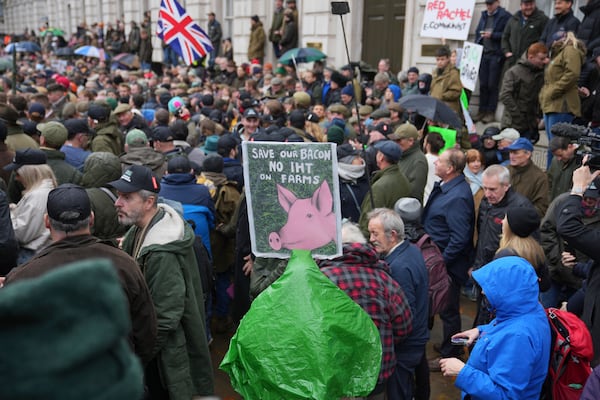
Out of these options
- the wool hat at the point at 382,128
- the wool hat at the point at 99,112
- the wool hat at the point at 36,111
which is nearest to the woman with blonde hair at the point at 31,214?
the wool hat at the point at 99,112

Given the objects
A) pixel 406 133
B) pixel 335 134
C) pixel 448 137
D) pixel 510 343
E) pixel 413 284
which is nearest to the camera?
pixel 510 343

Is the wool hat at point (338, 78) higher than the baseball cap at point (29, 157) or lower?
higher

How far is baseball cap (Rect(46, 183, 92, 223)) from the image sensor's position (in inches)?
110

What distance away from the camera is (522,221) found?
3.84 m

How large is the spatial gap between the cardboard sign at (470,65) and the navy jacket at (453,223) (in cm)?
425

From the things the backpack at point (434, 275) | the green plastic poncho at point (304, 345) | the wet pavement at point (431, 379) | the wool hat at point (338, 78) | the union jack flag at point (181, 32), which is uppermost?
the union jack flag at point (181, 32)

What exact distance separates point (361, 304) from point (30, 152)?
9.63 feet

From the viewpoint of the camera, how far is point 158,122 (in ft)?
26.9

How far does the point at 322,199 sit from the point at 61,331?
8.85ft

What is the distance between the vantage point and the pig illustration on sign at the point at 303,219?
346 cm

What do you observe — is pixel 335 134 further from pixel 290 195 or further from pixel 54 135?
pixel 290 195

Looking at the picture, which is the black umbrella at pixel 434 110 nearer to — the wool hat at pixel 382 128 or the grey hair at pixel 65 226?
the wool hat at pixel 382 128

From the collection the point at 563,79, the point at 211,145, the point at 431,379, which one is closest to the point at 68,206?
the point at 431,379

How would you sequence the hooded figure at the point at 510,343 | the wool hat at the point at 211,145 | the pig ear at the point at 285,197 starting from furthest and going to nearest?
the wool hat at the point at 211,145 → the pig ear at the point at 285,197 → the hooded figure at the point at 510,343
